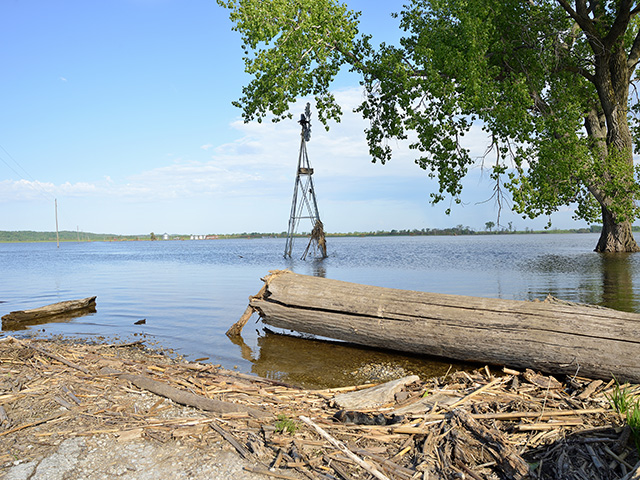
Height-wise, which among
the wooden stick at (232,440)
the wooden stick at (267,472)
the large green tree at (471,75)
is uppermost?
the large green tree at (471,75)

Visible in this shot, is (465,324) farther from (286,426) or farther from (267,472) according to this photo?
(267,472)

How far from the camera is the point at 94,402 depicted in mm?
4453

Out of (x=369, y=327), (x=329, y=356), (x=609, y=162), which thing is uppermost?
(x=609, y=162)

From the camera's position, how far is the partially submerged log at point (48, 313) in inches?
401

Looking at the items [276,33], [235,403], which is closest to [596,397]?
[235,403]

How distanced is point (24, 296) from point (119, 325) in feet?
25.9

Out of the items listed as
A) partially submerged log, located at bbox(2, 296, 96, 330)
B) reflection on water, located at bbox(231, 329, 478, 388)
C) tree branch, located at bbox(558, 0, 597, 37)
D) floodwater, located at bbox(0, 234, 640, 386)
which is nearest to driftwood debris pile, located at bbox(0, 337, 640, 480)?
reflection on water, located at bbox(231, 329, 478, 388)

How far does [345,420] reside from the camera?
4070mm

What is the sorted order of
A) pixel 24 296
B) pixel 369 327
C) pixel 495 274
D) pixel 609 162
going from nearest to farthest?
Result: 1. pixel 369 327
2. pixel 24 296
3. pixel 609 162
4. pixel 495 274

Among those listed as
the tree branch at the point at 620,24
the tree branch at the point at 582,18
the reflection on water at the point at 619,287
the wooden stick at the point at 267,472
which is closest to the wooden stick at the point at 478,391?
the wooden stick at the point at 267,472

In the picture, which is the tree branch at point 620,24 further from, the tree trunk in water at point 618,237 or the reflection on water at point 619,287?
the tree trunk in water at point 618,237

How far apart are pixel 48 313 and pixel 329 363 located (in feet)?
26.1

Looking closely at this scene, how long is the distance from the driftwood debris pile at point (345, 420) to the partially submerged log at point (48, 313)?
17.5 ft

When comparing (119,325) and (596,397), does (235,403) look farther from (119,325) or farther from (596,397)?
(119,325)
